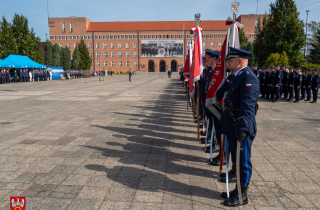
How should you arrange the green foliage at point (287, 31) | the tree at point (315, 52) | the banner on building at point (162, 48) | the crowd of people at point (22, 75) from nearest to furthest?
1. the crowd of people at point (22, 75)
2. the green foliage at point (287, 31)
3. the tree at point (315, 52)
4. the banner on building at point (162, 48)

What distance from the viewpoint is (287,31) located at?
3272 centimetres

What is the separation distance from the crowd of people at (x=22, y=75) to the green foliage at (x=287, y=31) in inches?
1359

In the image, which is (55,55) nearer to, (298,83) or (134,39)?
(134,39)

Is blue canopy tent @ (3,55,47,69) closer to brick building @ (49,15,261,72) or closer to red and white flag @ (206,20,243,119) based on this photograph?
red and white flag @ (206,20,243,119)

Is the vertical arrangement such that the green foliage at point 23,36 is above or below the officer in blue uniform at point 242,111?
above

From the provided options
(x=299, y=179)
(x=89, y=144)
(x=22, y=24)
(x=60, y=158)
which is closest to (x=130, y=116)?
(x=89, y=144)

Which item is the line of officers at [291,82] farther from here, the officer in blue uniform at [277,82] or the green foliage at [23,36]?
the green foliage at [23,36]

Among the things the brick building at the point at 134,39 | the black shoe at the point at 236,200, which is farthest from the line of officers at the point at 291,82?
the brick building at the point at 134,39

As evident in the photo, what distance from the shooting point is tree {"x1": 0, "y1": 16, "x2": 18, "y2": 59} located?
3616 cm

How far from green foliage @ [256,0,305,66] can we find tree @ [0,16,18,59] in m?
38.0

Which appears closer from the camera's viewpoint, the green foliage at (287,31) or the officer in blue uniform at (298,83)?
the officer in blue uniform at (298,83)

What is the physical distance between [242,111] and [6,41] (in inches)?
1667

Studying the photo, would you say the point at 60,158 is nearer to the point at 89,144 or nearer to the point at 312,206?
the point at 89,144

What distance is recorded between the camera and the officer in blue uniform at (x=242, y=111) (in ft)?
9.89
